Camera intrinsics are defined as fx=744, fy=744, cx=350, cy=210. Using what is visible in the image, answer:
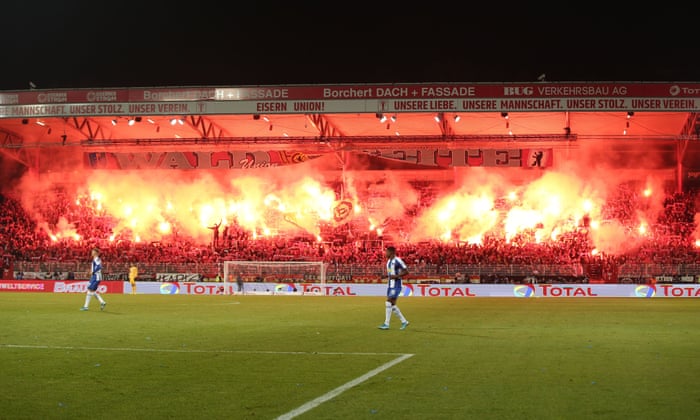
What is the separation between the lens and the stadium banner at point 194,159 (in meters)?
49.7

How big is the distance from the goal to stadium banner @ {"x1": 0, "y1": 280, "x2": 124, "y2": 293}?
7049mm

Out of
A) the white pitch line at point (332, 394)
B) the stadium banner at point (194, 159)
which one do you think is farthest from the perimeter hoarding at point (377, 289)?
the white pitch line at point (332, 394)

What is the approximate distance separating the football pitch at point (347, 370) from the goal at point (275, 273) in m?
23.6

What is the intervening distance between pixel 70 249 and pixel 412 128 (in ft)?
78.8

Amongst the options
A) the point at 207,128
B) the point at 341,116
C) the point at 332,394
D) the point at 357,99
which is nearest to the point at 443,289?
the point at 357,99

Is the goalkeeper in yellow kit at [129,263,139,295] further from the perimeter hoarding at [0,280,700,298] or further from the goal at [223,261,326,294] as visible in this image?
the goal at [223,261,326,294]

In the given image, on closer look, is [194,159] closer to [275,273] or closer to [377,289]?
[275,273]

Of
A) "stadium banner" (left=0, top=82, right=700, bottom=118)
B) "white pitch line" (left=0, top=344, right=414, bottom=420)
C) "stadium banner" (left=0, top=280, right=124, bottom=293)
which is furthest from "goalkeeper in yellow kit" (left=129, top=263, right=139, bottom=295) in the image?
"white pitch line" (left=0, top=344, right=414, bottom=420)

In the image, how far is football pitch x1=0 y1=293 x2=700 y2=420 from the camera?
795 centimetres

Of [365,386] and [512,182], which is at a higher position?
[512,182]

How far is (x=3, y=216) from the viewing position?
1988 inches

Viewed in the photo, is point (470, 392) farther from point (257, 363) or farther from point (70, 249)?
point (70, 249)

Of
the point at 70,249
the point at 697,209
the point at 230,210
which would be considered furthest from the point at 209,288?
A: the point at 697,209

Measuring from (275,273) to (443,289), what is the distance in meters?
9.93
